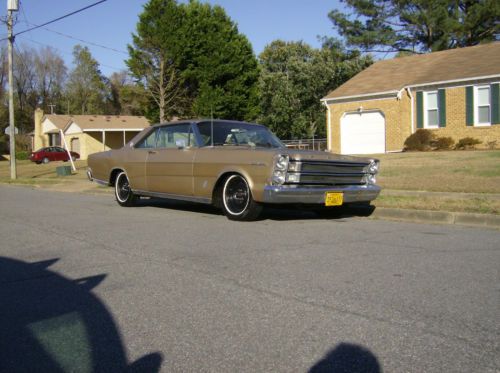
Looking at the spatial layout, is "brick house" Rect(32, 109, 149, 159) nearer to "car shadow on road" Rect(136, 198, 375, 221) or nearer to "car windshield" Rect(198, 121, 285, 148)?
"car shadow on road" Rect(136, 198, 375, 221)

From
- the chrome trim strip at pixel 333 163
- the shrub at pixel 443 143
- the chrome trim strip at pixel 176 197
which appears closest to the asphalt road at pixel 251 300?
the chrome trim strip at pixel 333 163

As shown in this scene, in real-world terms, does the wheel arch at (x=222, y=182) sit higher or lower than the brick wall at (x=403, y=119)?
lower

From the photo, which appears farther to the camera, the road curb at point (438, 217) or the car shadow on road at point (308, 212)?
the car shadow on road at point (308, 212)

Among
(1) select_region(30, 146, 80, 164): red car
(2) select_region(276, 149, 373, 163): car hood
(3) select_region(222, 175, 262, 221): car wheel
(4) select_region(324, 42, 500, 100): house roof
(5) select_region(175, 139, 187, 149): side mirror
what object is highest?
(4) select_region(324, 42, 500, 100): house roof

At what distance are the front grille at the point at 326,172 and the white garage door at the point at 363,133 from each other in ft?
A: 54.2

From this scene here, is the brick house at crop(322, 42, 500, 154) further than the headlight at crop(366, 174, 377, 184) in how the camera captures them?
Yes

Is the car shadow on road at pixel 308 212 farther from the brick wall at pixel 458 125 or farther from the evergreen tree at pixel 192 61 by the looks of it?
the evergreen tree at pixel 192 61

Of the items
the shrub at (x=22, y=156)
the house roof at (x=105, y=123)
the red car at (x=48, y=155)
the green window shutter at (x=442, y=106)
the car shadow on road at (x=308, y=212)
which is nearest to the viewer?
the car shadow on road at (x=308, y=212)

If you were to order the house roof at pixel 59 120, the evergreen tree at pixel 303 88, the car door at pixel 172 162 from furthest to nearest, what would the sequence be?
the house roof at pixel 59 120 → the evergreen tree at pixel 303 88 → the car door at pixel 172 162

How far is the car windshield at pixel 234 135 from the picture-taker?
8.88 meters

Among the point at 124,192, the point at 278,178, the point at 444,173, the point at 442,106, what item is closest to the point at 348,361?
the point at 278,178

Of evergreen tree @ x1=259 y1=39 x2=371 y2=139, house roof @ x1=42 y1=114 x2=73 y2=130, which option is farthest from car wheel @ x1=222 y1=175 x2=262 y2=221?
house roof @ x1=42 y1=114 x2=73 y2=130

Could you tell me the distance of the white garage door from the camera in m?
24.5

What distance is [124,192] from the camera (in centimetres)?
1070
